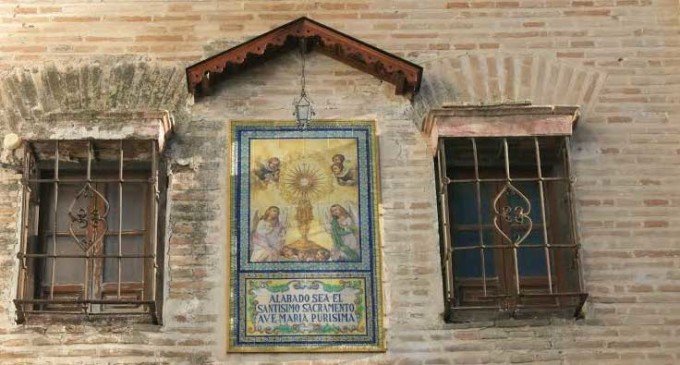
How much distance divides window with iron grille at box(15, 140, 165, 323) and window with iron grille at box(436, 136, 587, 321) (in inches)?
87.1

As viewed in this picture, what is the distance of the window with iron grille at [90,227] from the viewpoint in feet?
28.5

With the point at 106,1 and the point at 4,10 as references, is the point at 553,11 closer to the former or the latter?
the point at 106,1

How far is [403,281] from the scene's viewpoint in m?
8.66

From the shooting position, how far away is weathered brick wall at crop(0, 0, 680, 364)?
8.50m

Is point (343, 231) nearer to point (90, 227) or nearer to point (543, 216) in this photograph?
point (543, 216)

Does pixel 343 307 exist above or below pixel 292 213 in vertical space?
below

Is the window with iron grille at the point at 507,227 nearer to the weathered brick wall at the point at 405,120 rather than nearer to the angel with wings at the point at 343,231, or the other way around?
the weathered brick wall at the point at 405,120

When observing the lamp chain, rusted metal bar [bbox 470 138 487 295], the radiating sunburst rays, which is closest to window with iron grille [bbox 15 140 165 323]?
the radiating sunburst rays

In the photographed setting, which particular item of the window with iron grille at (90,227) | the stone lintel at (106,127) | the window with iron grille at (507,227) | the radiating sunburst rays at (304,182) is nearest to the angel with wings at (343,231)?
the radiating sunburst rays at (304,182)

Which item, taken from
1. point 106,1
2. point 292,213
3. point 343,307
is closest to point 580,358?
point 343,307

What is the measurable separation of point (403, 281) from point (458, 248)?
47 cm

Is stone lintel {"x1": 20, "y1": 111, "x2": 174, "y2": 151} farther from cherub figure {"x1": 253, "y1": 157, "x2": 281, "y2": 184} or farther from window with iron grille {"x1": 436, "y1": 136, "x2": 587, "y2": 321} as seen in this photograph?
window with iron grille {"x1": 436, "y1": 136, "x2": 587, "y2": 321}

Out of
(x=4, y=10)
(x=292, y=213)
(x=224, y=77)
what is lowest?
(x=292, y=213)

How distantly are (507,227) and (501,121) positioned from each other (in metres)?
0.81
